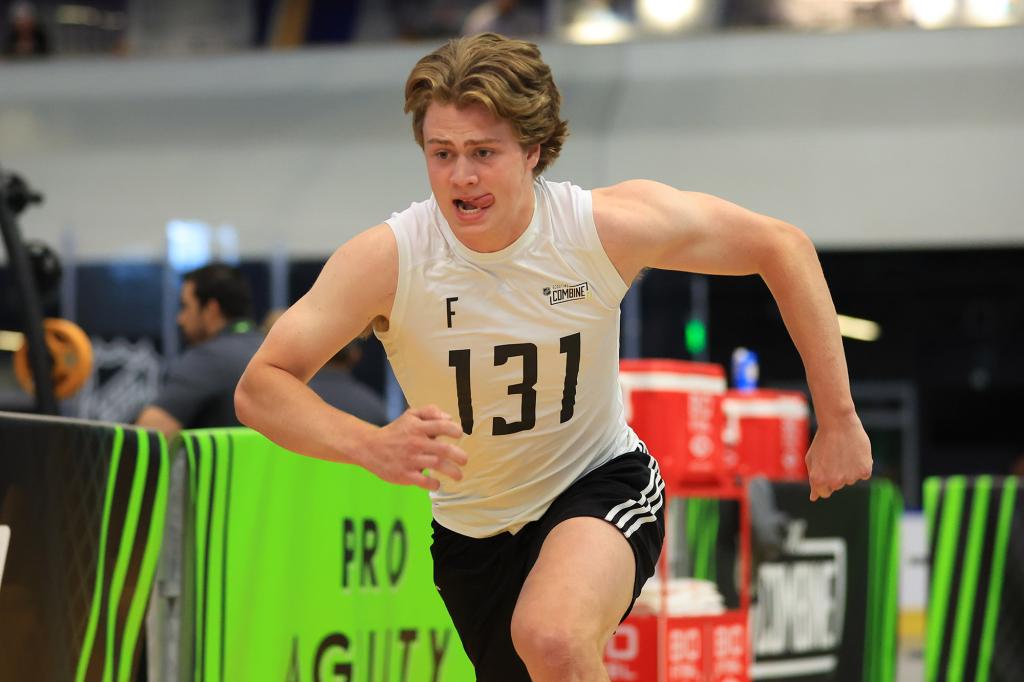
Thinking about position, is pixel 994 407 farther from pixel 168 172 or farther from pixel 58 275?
pixel 58 275

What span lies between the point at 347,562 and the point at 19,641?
1.31 meters

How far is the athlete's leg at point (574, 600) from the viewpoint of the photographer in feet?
8.56

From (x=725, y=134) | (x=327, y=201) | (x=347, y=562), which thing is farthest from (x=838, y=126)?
(x=347, y=562)

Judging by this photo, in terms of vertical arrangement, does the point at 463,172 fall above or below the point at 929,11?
below

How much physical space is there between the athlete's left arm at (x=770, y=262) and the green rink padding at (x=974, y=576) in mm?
2543

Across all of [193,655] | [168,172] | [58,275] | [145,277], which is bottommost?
[193,655]

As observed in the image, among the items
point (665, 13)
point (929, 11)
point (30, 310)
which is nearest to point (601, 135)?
point (665, 13)

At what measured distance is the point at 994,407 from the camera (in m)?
19.0

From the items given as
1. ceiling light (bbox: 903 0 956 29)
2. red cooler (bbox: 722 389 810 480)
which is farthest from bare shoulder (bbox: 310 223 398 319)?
ceiling light (bbox: 903 0 956 29)

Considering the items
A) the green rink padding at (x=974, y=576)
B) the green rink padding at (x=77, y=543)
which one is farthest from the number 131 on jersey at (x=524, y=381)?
the green rink padding at (x=974, y=576)

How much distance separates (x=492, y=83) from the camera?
2771 millimetres

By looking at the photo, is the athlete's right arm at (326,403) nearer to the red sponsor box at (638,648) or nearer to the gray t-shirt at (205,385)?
the gray t-shirt at (205,385)

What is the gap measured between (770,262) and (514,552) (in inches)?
33.3

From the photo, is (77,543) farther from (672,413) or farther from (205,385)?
(672,413)
